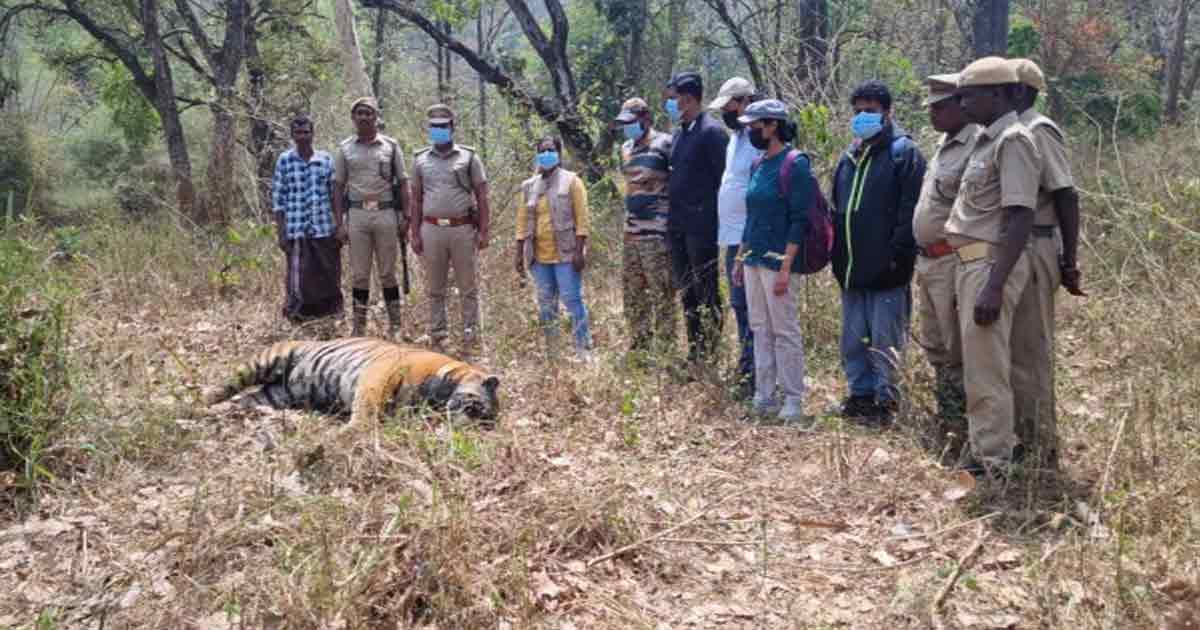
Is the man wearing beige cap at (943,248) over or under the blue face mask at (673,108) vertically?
under

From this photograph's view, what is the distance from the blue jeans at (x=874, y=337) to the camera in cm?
507

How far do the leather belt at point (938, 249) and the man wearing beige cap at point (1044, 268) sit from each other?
420mm

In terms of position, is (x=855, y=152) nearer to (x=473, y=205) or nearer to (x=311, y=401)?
(x=473, y=205)

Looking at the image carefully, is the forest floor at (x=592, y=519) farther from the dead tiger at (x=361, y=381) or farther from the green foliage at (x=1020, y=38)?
the green foliage at (x=1020, y=38)

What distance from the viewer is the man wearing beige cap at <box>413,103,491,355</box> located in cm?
661

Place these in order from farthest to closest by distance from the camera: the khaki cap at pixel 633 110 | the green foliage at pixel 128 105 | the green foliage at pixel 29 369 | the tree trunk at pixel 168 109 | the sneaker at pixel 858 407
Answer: the green foliage at pixel 128 105 → the tree trunk at pixel 168 109 → the khaki cap at pixel 633 110 → the sneaker at pixel 858 407 → the green foliage at pixel 29 369

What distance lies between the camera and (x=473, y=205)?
6758 millimetres

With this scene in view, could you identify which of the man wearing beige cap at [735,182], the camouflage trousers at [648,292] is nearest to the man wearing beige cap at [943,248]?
the man wearing beige cap at [735,182]

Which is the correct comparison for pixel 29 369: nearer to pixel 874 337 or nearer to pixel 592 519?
pixel 592 519

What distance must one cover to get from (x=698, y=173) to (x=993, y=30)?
6.90 metres

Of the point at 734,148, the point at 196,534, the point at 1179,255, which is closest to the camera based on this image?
the point at 196,534

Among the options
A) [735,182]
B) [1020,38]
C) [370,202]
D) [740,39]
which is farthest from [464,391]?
[1020,38]

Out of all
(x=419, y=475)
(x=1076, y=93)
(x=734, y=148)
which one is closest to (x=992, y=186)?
(x=734, y=148)

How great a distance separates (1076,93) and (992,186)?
1482 centimetres
